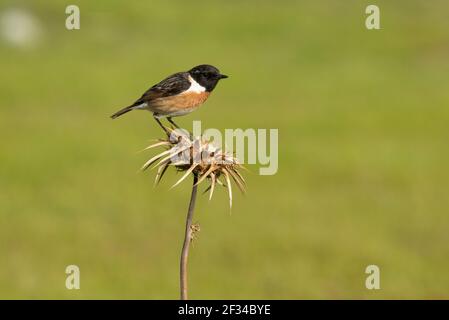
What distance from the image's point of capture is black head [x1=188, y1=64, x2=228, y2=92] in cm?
830

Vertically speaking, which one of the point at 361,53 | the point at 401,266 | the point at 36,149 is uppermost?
the point at 361,53

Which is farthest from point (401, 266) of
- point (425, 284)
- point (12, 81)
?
point (12, 81)

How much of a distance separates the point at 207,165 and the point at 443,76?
2091 inches

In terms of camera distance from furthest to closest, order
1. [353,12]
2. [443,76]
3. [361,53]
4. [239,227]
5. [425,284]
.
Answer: [353,12] → [361,53] → [443,76] → [239,227] → [425,284]

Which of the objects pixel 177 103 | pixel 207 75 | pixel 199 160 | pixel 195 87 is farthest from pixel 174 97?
pixel 199 160

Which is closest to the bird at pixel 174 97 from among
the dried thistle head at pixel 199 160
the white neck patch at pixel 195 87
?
the white neck patch at pixel 195 87

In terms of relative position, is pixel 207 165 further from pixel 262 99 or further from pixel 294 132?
pixel 262 99

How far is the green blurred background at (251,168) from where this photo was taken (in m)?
28.9

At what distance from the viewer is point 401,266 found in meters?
29.9

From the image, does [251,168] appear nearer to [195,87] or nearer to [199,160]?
[195,87]

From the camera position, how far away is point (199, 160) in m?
7.38

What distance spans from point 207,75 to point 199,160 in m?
1.39

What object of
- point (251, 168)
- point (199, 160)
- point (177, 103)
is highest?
point (251, 168)

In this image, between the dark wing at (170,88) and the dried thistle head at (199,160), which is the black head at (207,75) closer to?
the dark wing at (170,88)
